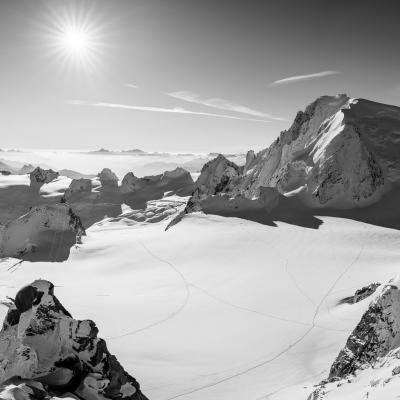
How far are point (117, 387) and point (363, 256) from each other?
31792mm

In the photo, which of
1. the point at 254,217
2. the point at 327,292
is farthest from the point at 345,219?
the point at 327,292

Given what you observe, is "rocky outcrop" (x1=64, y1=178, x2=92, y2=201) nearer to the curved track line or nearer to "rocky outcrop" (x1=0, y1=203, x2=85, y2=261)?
"rocky outcrop" (x1=0, y1=203, x2=85, y2=261)

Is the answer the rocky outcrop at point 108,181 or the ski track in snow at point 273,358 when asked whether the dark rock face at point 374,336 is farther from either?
the rocky outcrop at point 108,181

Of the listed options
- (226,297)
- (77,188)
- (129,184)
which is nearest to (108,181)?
(129,184)

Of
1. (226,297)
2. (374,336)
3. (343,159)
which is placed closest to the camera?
(374,336)

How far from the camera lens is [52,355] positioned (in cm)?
1469

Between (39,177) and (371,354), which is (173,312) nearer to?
(371,354)

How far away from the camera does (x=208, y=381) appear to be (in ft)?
70.7

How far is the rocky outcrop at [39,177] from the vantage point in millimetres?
162625

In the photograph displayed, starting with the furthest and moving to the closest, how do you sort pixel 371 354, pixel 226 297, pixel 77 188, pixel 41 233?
1. pixel 77 188
2. pixel 41 233
3. pixel 226 297
4. pixel 371 354

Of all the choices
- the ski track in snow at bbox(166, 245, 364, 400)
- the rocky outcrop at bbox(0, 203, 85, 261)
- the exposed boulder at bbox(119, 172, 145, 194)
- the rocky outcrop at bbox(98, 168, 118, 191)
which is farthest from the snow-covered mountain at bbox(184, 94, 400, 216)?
the rocky outcrop at bbox(98, 168, 118, 191)

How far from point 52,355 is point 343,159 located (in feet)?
191

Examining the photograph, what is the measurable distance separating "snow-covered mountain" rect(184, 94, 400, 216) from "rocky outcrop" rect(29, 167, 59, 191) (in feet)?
378

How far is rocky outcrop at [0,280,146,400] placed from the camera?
45.3ft
